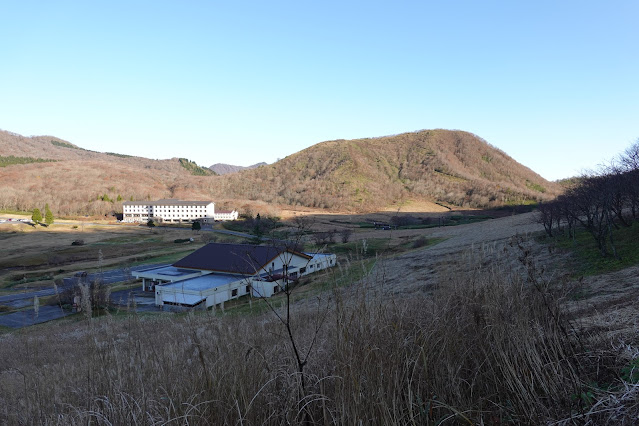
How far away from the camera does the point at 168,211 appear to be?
11400 cm

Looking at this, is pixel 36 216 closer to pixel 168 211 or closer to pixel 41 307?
pixel 168 211

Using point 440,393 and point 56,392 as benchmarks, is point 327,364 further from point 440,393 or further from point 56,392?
point 56,392

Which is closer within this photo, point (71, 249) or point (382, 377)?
A: point (382, 377)

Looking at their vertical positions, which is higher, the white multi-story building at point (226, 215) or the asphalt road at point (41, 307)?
the white multi-story building at point (226, 215)

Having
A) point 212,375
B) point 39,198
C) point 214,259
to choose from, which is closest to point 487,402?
point 212,375

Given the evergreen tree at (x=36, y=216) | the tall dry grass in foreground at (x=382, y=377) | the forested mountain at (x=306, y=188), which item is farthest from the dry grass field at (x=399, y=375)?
the forested mountain at (x=306, y=188)

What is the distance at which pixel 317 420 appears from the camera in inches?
98.4

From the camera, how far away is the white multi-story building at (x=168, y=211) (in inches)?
4338

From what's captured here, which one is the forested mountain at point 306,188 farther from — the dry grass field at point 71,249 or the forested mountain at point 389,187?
the dry grass field at point 71,249

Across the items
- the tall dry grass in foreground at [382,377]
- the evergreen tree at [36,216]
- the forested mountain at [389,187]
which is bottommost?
the tall dry grass in foreground at [382,377]

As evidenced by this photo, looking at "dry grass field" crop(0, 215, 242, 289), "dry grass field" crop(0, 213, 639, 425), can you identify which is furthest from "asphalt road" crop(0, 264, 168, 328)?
"dry grass field" crop(0, 213, 639, 425)

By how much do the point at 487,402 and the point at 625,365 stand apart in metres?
1.05

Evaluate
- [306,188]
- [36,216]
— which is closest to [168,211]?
[36,216]

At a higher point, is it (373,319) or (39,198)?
(39,198)
